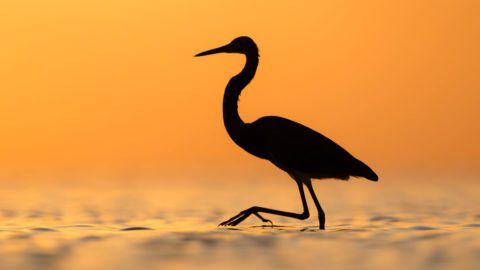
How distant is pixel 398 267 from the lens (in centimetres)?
1332

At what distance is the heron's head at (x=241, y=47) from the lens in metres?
18.8

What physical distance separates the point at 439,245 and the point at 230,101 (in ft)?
13.4

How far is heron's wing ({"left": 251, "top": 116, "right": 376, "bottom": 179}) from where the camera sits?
17.9 meters

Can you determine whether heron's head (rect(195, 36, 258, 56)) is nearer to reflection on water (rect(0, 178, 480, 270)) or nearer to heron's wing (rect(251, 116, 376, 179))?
heron's wing (rect(251, 116, 376, 179))

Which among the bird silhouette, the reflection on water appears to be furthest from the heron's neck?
the reflection on water

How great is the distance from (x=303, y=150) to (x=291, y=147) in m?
0.19

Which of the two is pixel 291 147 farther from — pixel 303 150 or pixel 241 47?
pixel 241 47

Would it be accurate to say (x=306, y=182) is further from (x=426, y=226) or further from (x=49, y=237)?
(x=49, y=237)

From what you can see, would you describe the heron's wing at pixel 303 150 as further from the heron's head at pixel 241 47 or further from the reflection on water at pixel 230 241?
the heron's head at pixel 241 47

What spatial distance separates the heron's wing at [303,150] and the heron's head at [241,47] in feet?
4.12

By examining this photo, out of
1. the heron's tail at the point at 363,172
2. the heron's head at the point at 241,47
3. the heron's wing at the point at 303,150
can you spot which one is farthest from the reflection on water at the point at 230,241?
the heron's head at the point at 241,47

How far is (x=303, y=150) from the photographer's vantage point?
17.9 m

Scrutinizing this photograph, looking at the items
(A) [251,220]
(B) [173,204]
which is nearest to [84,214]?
(A) [251,220]

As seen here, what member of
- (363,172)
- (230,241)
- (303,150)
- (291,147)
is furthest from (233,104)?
(230,241)
